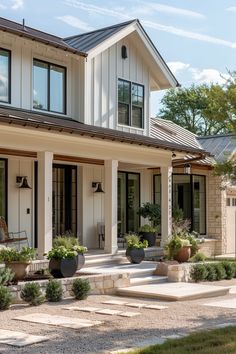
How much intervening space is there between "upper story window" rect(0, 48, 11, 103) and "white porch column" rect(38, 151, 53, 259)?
203cm

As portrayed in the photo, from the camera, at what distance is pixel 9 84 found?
1420cm

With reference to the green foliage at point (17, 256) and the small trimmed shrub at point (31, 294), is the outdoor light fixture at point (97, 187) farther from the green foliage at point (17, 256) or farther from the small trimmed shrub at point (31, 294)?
the small trimmed shrub at point (31, 294)

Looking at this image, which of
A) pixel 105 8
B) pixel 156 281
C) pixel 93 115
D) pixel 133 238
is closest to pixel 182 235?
pixel 133 238

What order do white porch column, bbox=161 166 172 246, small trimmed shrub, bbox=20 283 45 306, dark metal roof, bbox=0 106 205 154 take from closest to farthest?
small trimmed shrub, bbox=20 283 45 306 → dark metal roof, bbox=0 106 205 154 → white porch column, bbox=161 166 172 246

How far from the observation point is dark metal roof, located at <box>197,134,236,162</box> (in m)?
22.6

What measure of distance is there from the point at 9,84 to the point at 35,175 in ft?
8.81

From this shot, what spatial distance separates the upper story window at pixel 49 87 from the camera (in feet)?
49.3

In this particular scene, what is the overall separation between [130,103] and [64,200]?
3774 millimetres

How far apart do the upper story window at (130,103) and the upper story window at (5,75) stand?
4.19 m

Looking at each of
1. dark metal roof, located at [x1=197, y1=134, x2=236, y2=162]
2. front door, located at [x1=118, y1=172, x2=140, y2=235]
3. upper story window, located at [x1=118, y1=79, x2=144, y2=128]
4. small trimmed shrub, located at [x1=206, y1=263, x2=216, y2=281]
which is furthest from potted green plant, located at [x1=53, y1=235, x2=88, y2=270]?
dark metal roof, located at [x1=197, y1=134, x2=236, y2=162]

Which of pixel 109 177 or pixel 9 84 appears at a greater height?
pixel 9 84

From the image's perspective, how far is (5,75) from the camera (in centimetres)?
1414

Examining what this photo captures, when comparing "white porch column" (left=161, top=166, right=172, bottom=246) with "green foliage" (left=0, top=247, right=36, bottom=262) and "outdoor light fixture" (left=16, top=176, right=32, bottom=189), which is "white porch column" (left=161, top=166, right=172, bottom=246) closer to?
"outdoor light fixture" (left=16, top=176, right=32, bottom=189)

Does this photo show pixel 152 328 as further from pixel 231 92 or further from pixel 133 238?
pixel 133 238
